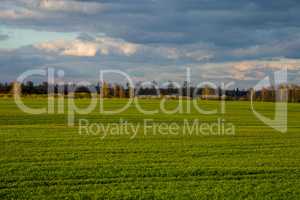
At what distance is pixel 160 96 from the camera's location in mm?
138375

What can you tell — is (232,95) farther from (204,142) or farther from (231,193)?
(231,193)

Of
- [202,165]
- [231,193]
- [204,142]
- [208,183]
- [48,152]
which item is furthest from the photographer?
[204,142]

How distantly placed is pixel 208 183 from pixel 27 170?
6.21 m

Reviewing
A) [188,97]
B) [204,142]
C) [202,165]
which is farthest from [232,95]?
[202,165]

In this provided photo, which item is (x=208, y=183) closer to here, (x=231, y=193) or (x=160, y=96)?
(x=231, y=193)

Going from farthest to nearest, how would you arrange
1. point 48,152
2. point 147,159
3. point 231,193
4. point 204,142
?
point 204,142
point 48,152
point 147,159
point 231,193

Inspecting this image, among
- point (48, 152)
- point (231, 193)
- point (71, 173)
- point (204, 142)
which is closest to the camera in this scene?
point (231, 193)

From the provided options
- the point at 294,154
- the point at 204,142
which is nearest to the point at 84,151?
the point at 204,142

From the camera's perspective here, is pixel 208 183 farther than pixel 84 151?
No

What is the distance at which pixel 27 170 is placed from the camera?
1667 cm

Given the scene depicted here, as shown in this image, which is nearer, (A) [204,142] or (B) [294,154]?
(B) [294,154]

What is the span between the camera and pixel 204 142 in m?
27.4

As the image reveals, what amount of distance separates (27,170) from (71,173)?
1.72 m

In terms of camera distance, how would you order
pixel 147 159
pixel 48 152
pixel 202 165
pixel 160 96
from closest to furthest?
1. pixel 202 165
2. pixel 147 159
3. pixel 48 152
4. pixel 160 96
